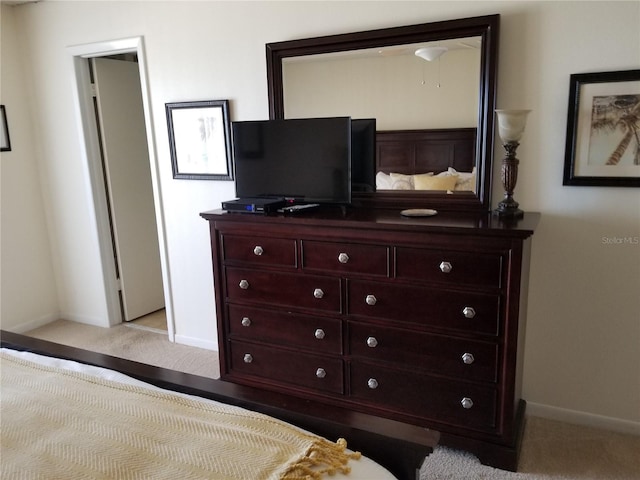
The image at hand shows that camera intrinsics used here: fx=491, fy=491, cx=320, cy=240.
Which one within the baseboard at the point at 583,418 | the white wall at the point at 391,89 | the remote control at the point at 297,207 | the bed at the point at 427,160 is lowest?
the baseboard at the point at 583,418

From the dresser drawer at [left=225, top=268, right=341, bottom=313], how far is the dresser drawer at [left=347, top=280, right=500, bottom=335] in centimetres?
10

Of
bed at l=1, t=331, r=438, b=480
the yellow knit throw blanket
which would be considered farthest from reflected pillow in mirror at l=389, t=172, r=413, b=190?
the yellow knit throw blanket

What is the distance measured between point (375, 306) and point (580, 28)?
1.52 m

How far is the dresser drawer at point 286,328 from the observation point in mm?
2436

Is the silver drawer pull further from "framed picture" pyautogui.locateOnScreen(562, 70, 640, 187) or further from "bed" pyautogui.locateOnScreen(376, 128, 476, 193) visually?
"framed picture" pyautogui.locateOnScreen(562, 70, 640, 187)

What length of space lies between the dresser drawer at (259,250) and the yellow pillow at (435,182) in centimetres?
73

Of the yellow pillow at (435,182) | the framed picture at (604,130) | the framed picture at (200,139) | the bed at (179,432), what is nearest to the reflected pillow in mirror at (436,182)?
the yellow pillow at (435,182)

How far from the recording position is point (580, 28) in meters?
2.15

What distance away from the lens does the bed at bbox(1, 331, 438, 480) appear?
3.60 feet

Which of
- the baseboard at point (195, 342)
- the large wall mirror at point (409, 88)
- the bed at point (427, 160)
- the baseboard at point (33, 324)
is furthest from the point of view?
the baseboard at point (33, 324)

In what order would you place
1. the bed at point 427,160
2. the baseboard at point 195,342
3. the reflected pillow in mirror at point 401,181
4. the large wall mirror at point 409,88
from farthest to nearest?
the baseboard at point 195,342, the reflected pillow in mirror at point 401,181, the bed at point 427,160, the large wall mirror at point 409,88

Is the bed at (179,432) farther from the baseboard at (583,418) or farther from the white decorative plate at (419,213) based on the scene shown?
the baseboard at (583,418)

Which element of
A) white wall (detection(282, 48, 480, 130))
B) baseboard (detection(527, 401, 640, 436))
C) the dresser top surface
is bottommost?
baseboard (detection(527, 401, 640, 436))

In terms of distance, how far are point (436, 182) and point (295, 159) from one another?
74 cm
